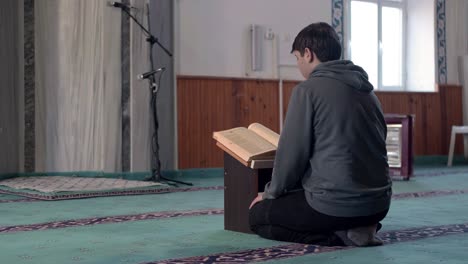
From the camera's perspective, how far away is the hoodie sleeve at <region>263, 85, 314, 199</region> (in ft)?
9.05

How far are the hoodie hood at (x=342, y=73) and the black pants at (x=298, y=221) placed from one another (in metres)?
0.48

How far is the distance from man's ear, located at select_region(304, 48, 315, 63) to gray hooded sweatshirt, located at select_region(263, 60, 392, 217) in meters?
0.06

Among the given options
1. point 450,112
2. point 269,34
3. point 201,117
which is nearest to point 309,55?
point 201,117

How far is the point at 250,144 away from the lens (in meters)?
3.27

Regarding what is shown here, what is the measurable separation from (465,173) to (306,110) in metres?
5.41

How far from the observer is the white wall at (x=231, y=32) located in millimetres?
7445

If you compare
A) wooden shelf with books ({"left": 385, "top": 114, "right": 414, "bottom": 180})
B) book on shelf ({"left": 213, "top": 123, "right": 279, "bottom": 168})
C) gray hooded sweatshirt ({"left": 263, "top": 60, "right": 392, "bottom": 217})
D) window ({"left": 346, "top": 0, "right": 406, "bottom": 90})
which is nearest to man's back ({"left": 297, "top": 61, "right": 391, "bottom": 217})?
gray hooded sweatshirt ({"left": 263, "top": 60, "right": 392, "bottom": 217})

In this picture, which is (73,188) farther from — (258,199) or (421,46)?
(421,46)

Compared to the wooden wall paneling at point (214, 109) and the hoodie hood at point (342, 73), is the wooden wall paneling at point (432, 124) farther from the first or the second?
the hoodie hood at point (342, 73)

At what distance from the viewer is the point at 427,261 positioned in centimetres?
253

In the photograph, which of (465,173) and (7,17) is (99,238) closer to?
(7,17)

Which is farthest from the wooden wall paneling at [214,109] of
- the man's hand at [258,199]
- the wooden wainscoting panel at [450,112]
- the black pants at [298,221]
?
the black pants at [298,221]

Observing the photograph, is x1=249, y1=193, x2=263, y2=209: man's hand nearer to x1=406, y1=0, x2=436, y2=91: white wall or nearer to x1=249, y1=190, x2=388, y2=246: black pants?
x1=249, y1=190, x2=388, y2=246: black pants

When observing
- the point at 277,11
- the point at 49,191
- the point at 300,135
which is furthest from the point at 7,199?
the point at 277,11
